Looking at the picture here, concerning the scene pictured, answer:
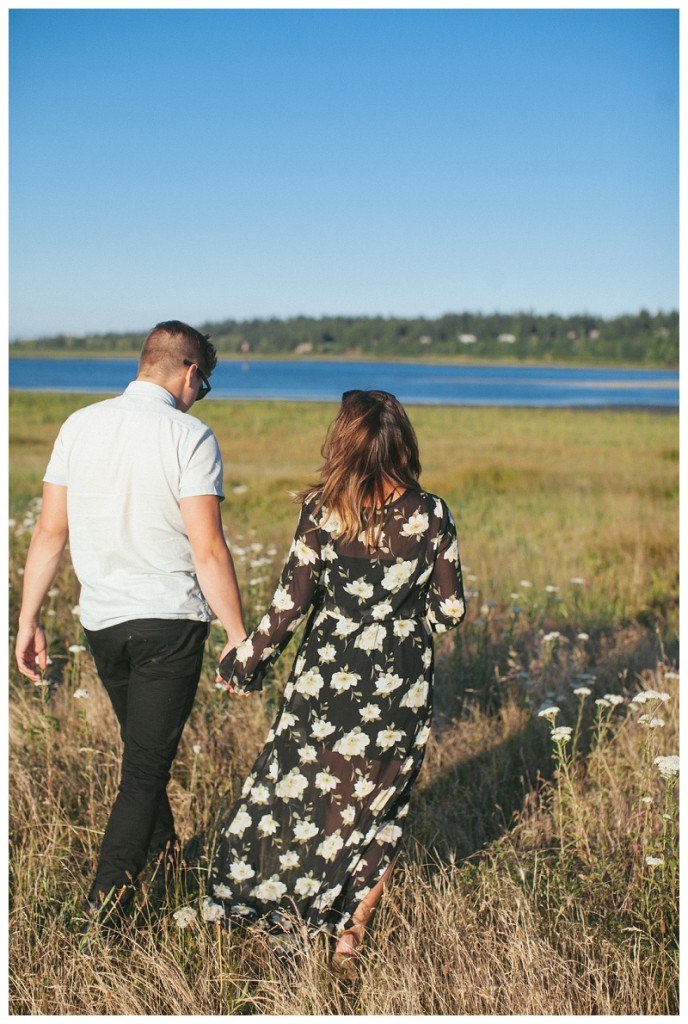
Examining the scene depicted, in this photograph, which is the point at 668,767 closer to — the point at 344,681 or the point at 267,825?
the point at 344,681

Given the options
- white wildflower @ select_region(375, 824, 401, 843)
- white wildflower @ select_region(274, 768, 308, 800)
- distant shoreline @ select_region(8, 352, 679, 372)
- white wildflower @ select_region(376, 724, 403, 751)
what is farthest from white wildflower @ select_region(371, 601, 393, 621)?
distant shoreline @ select_region(8, 352, 679, 372)

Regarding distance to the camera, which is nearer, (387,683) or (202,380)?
(387,683)

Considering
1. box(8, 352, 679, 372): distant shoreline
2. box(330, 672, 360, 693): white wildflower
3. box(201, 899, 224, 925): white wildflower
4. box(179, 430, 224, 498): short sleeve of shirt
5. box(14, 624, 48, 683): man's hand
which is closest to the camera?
box(179, 430, 224, 498): short sleeve of shirt

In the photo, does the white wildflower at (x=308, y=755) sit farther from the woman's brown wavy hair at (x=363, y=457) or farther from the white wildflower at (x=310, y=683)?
the woman's brown wavy hair at (x=363, y=457)

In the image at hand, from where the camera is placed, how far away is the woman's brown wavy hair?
3.15 metres

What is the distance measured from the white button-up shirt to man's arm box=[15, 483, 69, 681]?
10 cm

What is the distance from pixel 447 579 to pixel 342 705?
22.7 inches

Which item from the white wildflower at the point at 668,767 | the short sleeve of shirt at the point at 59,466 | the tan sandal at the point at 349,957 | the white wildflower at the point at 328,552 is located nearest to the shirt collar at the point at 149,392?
the short sleeve of shirt at the point at 59,466

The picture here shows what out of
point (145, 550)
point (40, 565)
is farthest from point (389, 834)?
point (40, 565)

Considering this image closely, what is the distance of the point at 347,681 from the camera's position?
130 inches

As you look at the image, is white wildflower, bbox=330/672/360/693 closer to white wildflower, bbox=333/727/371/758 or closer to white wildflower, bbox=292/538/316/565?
white wildflower, bbox=333/727/371/758

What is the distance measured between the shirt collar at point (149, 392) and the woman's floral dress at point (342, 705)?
0.62 m

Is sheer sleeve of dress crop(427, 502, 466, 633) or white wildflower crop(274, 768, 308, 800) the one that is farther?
white wildflower crop(274, 768, 308, 800)

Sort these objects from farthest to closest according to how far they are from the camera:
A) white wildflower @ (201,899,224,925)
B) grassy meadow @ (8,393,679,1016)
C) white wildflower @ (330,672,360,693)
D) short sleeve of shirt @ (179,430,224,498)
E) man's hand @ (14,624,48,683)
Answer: man's hand @ (14,624,48,683) → white wildflower @ (201,899,224,925) → white wildflower @ (330,672,360,693) → short sleeve of shirt @ (179,430,224,498) → grassy meadow @ (8,393,679,1016)
